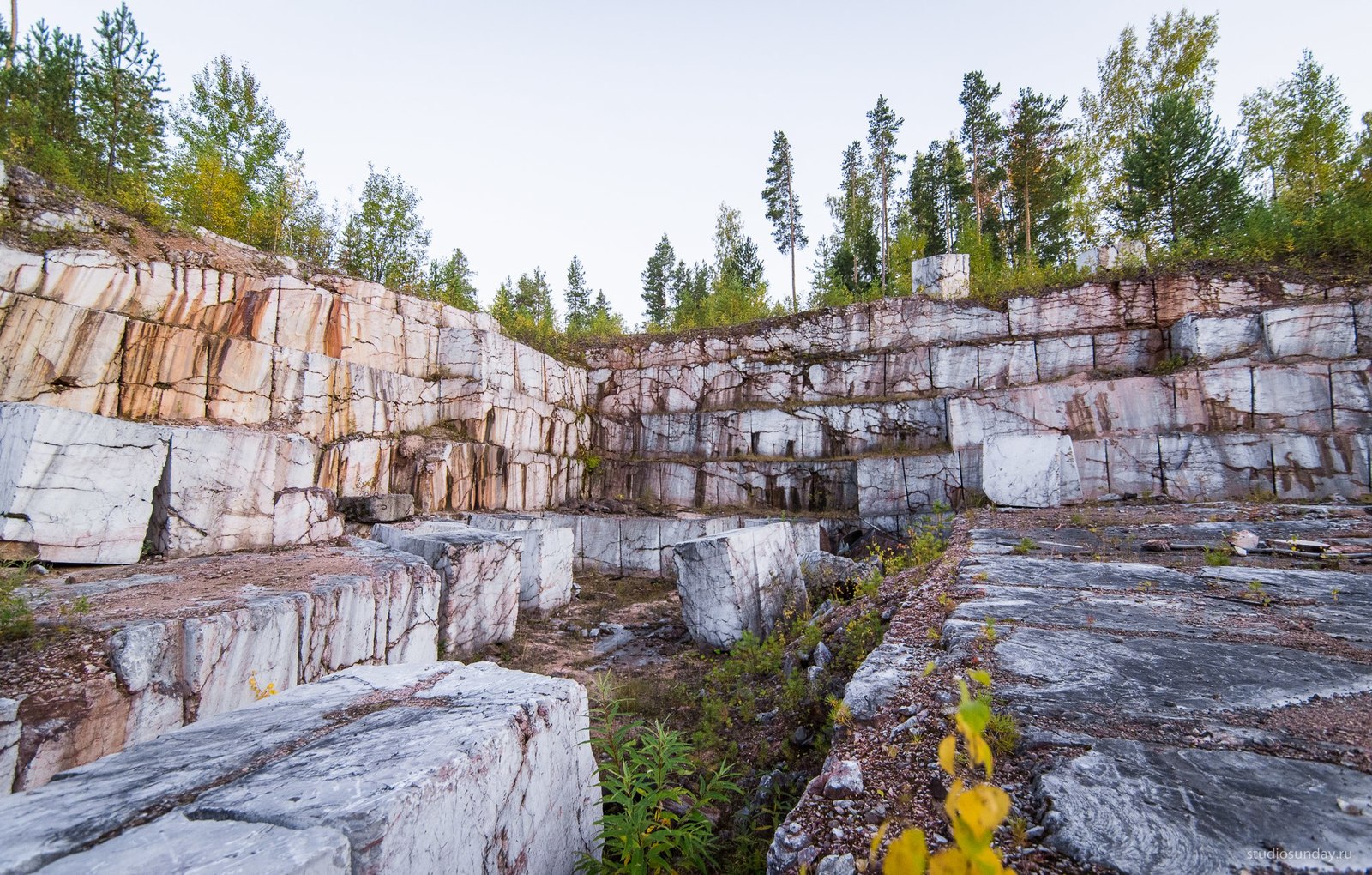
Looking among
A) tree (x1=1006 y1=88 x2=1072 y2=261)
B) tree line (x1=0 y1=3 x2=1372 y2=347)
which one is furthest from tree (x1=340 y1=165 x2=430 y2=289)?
tree (x1=1006 y1=88 x2=1072 y2=261)

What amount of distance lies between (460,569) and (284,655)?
2.61 meters

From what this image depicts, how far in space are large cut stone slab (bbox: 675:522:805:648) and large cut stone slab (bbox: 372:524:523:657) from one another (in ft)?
8.26

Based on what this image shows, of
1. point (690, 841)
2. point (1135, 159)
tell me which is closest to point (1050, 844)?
point (690, 841)

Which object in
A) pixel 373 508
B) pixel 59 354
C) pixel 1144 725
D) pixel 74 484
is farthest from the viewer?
pixel 373 508

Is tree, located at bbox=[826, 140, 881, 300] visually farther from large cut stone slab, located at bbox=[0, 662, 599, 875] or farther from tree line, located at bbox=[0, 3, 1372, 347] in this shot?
large cut stone slab, located at bbox=[0, 662, 599, 875]

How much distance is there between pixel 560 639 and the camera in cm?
784

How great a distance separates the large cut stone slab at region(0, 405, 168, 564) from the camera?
4.93 m

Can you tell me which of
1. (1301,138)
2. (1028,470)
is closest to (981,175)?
(1301,138)

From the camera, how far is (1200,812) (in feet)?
4.71

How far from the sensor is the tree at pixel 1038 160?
19.4 metres

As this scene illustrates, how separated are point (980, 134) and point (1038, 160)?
311 centimetres

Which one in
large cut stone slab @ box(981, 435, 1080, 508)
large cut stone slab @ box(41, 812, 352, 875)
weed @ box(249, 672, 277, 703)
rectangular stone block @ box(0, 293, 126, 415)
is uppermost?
rectangular stone block @ box(0, 293, 126, 415)

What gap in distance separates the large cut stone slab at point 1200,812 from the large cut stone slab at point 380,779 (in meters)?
1.86

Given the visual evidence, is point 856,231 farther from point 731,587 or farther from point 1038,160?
point 731,587
